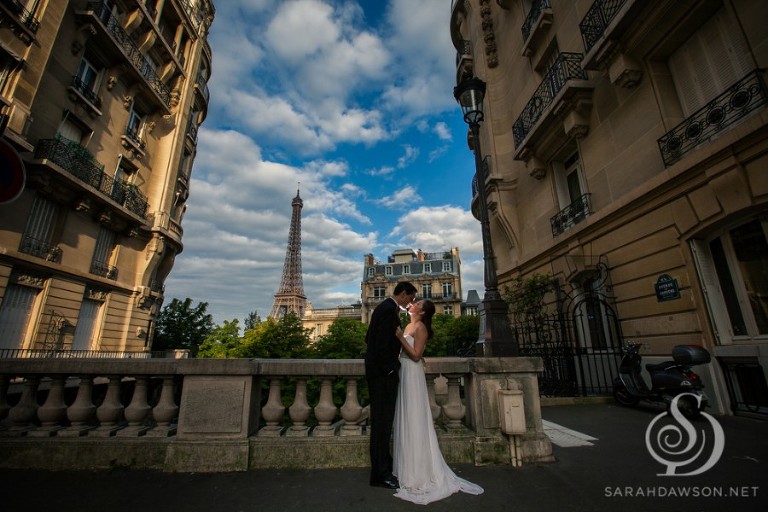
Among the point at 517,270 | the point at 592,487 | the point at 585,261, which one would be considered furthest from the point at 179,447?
the point at 517,270

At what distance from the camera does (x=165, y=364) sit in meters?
3.66

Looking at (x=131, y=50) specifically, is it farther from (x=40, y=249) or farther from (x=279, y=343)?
(x=279, y=343)

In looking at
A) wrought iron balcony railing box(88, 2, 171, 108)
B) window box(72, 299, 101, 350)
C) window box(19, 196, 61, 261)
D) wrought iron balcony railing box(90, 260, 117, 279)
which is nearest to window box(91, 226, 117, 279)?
wrought iron balcony railing box(90, 260, 117, 279)

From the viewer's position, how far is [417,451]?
119 inches

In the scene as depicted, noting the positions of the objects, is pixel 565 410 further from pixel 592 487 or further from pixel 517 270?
pixel 517 270

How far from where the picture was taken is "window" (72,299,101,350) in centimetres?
1338

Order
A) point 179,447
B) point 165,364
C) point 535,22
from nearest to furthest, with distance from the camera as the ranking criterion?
point 179,447, point 165,364, point 535,22

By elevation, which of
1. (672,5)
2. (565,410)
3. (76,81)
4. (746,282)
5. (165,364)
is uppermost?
(76,81)

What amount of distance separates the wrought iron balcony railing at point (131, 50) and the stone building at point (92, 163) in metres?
0.07

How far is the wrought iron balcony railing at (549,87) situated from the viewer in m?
9.34

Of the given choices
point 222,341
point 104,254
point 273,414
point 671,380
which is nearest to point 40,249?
point 104,254

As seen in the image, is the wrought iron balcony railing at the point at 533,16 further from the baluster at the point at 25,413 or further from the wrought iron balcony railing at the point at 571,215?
the baluster at the point at 25,413

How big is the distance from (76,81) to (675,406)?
71.7ft

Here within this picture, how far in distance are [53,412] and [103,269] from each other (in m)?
14.5
